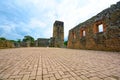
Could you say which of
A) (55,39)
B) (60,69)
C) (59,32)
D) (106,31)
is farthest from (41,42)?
(60,69)

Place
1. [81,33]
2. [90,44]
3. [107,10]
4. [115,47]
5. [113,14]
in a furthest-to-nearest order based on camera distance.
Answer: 1. [81,33]
2. [90,44]
3. [107,10]
4. [113,14]
5. [115,47]

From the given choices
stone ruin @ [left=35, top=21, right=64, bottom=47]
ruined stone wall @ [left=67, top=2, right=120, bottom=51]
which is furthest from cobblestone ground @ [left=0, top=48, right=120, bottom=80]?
stone ruin @ [left=35, top=21, right=64, bottom=47]

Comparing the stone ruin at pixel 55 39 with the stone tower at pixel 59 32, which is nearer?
the stone ruin at pixel 55 39

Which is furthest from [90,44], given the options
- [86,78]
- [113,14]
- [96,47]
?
[86,78]

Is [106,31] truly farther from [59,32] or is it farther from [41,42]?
[41,42]

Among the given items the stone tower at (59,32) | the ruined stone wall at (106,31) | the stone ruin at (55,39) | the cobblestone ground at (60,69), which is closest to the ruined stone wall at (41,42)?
the stone ruin at (55,39)

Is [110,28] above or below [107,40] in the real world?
above

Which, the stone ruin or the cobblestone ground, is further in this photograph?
the stone ruin

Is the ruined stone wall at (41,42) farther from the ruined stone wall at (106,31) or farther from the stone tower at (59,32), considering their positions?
the ruined stone wall at (106,31)

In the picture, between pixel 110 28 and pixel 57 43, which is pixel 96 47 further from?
pixel 57 43

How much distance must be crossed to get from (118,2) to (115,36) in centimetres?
288

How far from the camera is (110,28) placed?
6738 millimetres

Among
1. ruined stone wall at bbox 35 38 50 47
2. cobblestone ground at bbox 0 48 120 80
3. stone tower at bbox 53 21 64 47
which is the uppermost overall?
stone tower at bbox 53 21 64 47

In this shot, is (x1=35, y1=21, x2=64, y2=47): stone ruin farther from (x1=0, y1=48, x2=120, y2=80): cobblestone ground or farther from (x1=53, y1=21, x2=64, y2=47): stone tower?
(x1=0, y1=48, x2=120, y2=80): cobblestone ground
